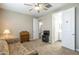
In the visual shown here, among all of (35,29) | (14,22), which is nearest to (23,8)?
(14,22)

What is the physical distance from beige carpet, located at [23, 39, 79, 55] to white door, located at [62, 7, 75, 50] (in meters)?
0.10

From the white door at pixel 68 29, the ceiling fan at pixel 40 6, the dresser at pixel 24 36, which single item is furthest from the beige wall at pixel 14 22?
the white door at pixel 68 29

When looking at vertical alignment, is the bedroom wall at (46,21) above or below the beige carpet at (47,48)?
above

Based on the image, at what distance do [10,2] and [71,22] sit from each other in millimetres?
1227

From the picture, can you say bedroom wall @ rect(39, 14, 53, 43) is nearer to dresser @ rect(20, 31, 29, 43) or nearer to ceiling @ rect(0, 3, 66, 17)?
ceiling @ rect(0, 3, 66, 17)

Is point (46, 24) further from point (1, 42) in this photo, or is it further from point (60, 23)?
point (1, 42)

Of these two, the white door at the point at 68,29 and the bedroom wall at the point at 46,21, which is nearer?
the white door at the point at 68,29

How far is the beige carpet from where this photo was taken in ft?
6.19

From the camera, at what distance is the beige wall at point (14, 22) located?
1.89 m

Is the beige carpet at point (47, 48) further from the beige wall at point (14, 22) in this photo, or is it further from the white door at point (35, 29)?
the beige wall at point (14, 22)

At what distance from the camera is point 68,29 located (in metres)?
1.96

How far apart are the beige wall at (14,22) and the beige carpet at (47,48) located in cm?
27

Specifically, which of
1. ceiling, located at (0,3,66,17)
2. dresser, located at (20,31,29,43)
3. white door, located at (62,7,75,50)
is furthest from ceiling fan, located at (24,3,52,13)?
dresser, located at (20,31,29,43)
